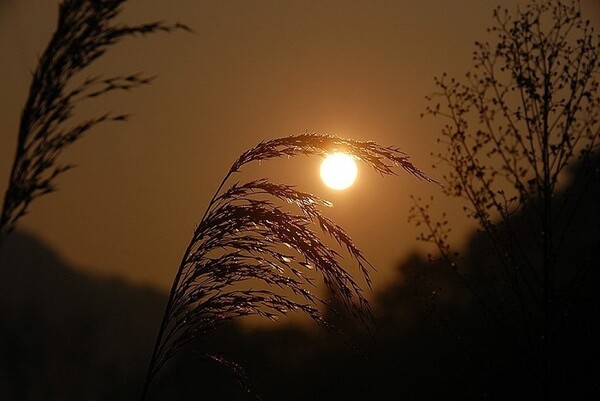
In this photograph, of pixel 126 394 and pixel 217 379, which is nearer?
pixel 126 394

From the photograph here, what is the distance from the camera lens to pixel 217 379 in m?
15.1

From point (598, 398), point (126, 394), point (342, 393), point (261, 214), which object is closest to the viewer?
point (261, 214)

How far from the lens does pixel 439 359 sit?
1224 cm

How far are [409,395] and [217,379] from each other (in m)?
4.02

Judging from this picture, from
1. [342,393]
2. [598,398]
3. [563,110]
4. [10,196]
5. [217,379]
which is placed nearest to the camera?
[10,196]

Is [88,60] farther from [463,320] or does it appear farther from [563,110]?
[463,320]

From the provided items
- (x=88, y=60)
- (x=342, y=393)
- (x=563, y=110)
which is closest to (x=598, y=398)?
(x=563, y=110)

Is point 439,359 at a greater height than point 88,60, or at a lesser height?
greater

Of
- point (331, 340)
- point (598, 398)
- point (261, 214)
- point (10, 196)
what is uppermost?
point (331, 340)

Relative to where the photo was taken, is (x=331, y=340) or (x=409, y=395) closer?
(x=409, y=395)

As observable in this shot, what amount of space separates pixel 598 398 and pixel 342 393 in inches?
214

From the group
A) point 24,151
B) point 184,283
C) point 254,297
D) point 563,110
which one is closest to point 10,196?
point 24,151

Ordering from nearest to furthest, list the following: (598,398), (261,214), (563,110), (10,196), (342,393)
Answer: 1. (10,196)
2. (261,214)
3. (563,110)
4. (598,398)
5. (342,393)

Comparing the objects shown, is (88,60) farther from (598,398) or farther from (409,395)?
(409,395)
